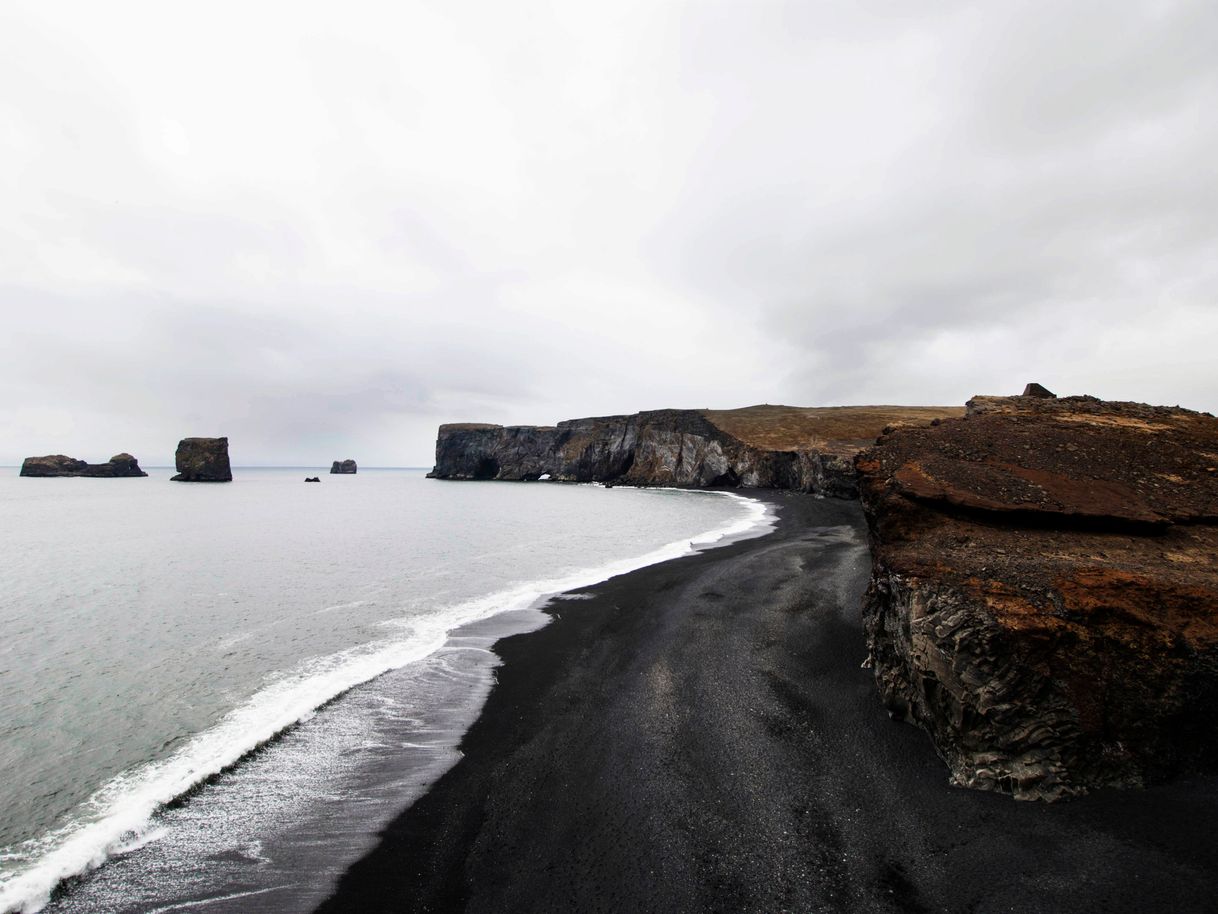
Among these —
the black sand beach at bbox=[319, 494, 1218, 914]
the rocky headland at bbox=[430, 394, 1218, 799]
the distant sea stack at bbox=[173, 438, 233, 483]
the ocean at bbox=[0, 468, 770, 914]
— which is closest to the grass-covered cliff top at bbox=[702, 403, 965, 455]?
the rocky headland at bbox=[430, 394, 1218, 799]

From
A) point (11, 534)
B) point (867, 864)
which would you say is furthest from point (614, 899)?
point (11, 534)

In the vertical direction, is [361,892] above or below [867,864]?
below

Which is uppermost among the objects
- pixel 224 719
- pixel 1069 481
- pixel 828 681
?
pixel 1069 481

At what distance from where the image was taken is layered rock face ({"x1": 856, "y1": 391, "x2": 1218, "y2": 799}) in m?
5.66

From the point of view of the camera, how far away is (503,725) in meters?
8.83

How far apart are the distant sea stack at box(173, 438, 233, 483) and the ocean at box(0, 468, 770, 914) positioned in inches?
4968

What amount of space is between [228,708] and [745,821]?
9855 millimetres

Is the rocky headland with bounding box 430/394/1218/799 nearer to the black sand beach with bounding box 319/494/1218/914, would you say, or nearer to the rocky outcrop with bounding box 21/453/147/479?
the black sand beach with bounding box 319/494/1218/914

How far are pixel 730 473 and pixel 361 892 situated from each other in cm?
9349

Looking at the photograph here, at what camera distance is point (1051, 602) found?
20.5 ft

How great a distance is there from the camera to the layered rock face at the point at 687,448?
75.4 meters

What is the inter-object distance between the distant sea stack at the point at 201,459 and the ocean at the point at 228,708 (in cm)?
12618

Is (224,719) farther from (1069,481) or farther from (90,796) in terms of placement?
(1069,481)

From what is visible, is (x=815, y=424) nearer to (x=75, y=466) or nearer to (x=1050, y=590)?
(x=1050, y=590)
